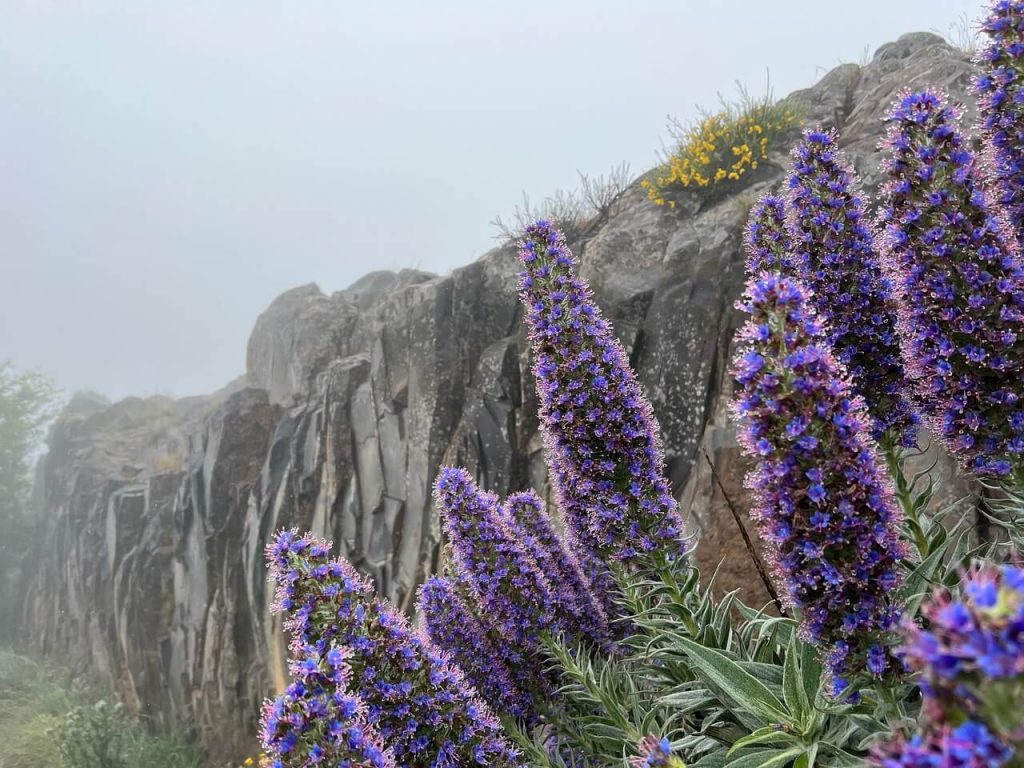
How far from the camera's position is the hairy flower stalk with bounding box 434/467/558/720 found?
12.9ft

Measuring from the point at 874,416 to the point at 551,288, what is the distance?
168cm

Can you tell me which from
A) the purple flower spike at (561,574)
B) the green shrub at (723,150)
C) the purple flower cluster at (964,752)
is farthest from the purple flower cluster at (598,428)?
the green shrub at (723,150)

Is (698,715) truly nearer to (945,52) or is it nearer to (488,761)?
(488,761)

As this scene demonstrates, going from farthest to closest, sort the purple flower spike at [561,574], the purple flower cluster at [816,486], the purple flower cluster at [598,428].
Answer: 1. the purple flower spike at [561,574]
2. the purple flower cluster at [598,428]
3. the purple flower cluster at [816,486]

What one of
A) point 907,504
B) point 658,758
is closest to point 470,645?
point 907,504

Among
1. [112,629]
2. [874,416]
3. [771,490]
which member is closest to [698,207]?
[874,416]

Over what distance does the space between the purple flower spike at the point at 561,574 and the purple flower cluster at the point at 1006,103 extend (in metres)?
3.04

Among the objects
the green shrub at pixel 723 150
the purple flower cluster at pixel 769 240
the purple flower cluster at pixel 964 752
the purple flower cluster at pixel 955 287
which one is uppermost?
the green shrub at pixel 723 150

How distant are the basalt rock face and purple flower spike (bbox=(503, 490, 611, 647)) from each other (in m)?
1.46

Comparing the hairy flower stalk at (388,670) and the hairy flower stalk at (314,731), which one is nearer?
the hairy flower stalk at (314,731)

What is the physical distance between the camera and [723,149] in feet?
29.6

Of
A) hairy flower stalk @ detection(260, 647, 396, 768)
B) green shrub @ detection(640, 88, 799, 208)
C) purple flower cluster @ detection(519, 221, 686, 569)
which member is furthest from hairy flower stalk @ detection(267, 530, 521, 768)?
green shrub @ detection(640, 88, 799, 208)

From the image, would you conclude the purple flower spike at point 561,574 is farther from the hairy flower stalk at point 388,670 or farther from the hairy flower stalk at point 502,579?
the hairy flower stalk at point 388,670

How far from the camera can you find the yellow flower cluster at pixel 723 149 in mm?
8844
